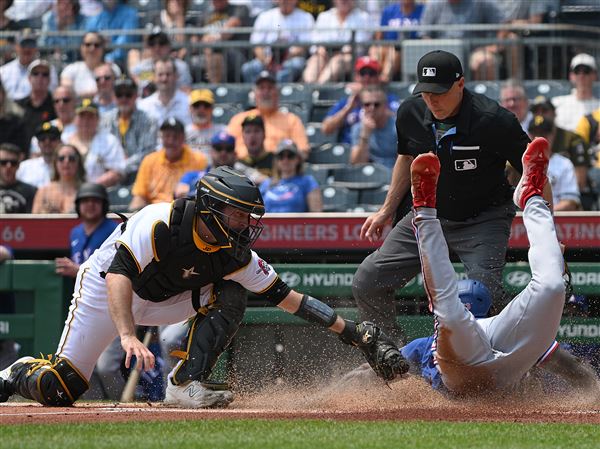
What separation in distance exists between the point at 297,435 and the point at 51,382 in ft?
6.34

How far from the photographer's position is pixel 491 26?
1219cm

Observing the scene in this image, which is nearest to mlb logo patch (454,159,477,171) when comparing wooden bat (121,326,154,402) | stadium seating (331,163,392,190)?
wooden bat (121,326,154,402)

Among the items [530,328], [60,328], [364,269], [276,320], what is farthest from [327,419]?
[60,328]

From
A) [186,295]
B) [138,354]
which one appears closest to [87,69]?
[186,295]

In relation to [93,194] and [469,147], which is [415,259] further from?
[93,194]

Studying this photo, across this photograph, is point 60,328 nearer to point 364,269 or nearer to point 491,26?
point 364,269

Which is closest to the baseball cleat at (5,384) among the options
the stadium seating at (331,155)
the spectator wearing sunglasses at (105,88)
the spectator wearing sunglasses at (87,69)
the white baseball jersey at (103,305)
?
the white baseball jersey at (103,305)

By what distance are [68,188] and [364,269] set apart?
4471 millimetres

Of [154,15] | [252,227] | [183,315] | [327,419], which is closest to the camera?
[327,419]

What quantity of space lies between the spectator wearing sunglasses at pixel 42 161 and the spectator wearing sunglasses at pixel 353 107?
8.81ft

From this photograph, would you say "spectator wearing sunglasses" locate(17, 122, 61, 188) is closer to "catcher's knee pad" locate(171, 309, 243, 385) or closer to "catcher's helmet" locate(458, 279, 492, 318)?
"catcher's knee pad" locate(171, 309, 243, 385)

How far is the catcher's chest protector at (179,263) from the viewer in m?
6.39

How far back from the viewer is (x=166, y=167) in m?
11.1

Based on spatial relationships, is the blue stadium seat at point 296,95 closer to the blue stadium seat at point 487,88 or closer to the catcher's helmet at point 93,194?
the blue stadium seat at point 487,88
